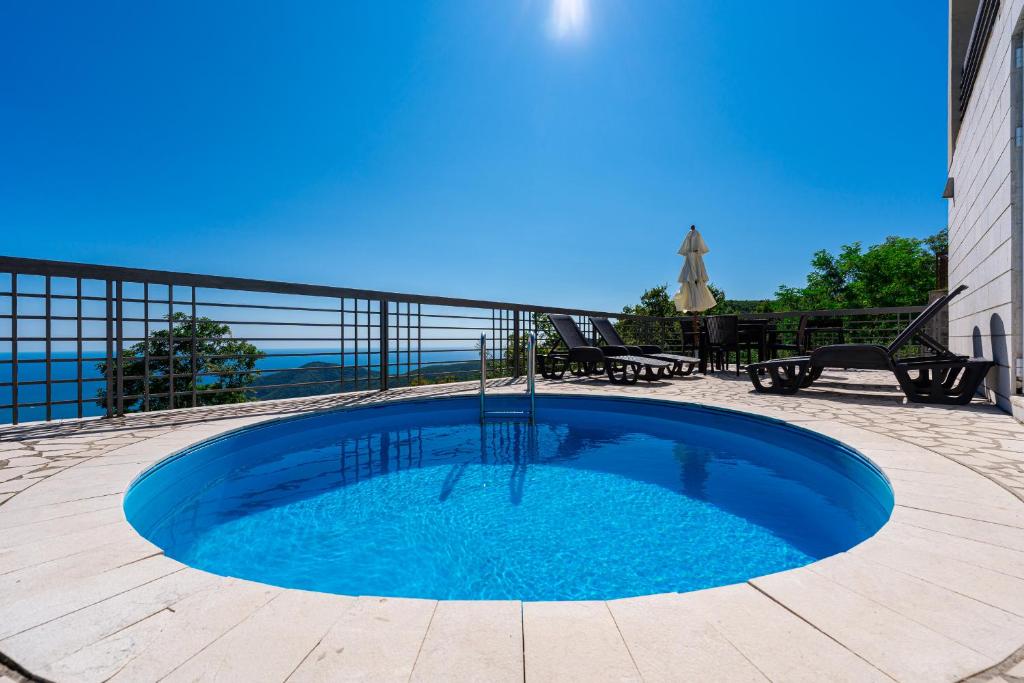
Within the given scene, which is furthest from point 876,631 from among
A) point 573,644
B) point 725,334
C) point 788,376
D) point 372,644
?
point 725,334

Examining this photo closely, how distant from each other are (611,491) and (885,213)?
34.6m

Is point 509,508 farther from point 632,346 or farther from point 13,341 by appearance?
point 632,346

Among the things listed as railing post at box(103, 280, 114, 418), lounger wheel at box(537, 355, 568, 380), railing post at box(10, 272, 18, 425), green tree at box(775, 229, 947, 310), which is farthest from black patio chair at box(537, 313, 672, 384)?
green tree at box(775, 229, 947, 310)

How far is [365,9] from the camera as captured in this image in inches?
304

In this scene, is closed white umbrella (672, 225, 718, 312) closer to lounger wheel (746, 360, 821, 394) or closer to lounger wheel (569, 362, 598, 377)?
lounger wheel (569, 362, 598, 377)

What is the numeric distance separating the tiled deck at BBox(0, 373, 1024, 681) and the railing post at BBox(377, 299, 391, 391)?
4037 millimetres

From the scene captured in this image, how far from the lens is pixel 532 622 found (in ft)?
3.43

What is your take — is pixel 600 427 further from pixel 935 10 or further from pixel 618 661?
pixel 935 10

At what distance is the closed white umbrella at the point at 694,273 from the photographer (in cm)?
809

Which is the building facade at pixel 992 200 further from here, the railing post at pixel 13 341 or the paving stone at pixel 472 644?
the railing post at pixel 13 341

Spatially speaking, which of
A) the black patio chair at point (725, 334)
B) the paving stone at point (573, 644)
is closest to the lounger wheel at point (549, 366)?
the black patio chair at point (725, 334)

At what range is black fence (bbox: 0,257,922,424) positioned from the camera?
3.45 m

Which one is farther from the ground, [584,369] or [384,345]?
[384,345]

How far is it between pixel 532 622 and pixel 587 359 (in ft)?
18.4
